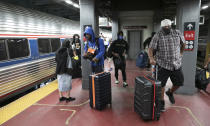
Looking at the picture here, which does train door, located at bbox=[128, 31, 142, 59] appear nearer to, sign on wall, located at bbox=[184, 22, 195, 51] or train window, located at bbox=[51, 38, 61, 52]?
train window, located at bbox=[51, 38, 61, 52]

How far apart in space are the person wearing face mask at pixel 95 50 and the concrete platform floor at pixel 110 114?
3.34 ft

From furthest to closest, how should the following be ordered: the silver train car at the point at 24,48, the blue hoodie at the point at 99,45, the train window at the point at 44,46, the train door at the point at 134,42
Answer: the train door at the point at 134,42 < the train window at the point at 44,46 < the silver train car at the point at 24,48 < the blue hoodie at the point at 99,45

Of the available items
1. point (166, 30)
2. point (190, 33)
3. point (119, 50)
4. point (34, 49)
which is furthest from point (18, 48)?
point (190, 33)

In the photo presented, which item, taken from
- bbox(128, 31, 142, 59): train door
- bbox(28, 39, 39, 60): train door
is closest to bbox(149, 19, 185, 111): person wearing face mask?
bbox(28, 39, 39, 60): train door

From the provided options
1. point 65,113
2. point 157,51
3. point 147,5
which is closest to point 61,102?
point 65,113

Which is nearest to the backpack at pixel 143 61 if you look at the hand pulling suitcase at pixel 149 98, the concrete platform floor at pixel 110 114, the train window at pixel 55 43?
the concrete platform floor at pixel 110 114

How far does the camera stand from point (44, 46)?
234 inches

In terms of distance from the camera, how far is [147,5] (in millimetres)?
8977

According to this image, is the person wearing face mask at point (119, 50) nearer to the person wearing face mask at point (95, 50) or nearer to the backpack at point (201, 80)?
the person wearing face mask at point (95, 50)

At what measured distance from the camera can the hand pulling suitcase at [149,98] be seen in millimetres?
2697

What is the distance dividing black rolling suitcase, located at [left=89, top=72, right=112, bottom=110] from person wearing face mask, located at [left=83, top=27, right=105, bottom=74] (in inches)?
19.0

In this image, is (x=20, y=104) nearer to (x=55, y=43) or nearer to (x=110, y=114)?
(x=110, y=114)

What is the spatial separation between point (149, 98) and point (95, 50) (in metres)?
1.82

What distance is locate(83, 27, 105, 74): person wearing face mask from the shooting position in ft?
12.1
